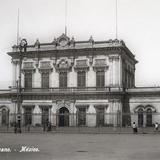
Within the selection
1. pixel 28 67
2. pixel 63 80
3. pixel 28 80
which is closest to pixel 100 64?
pixel 63 80

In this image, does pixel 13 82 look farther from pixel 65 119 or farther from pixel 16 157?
pixel 16 157

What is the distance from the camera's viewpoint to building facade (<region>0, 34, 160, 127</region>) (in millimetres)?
45688

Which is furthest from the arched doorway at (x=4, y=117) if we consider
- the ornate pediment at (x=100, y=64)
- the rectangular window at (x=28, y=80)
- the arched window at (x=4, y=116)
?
the ornate pediment at (x=100, y=64)

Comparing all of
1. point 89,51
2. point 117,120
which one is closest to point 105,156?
point 117,120

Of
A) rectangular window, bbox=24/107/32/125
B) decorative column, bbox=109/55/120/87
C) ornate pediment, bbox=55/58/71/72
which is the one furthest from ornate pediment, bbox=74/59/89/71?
rectangular window, bbox=24/107/32/125

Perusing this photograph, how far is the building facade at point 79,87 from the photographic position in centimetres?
4569

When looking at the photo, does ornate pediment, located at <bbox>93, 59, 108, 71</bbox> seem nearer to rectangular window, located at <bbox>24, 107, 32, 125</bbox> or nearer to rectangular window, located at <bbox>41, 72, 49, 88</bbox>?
rectangular window, located at <bbox>41, 72, 49, 88</bbox>

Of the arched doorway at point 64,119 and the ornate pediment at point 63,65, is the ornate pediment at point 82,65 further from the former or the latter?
the arched doorway at point 64,119

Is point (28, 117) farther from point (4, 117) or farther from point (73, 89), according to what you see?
point (73, 89)

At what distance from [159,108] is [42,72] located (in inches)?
567

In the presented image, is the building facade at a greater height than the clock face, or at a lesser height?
lesser

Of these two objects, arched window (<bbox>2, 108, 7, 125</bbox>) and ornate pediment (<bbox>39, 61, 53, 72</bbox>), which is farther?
arched window (<bbox>2, 108, 7, 125</bbox>)

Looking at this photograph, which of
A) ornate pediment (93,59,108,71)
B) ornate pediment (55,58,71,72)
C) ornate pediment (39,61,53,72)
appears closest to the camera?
ornate pediment (93,59,108,71)

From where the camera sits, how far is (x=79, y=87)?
1843 inches
